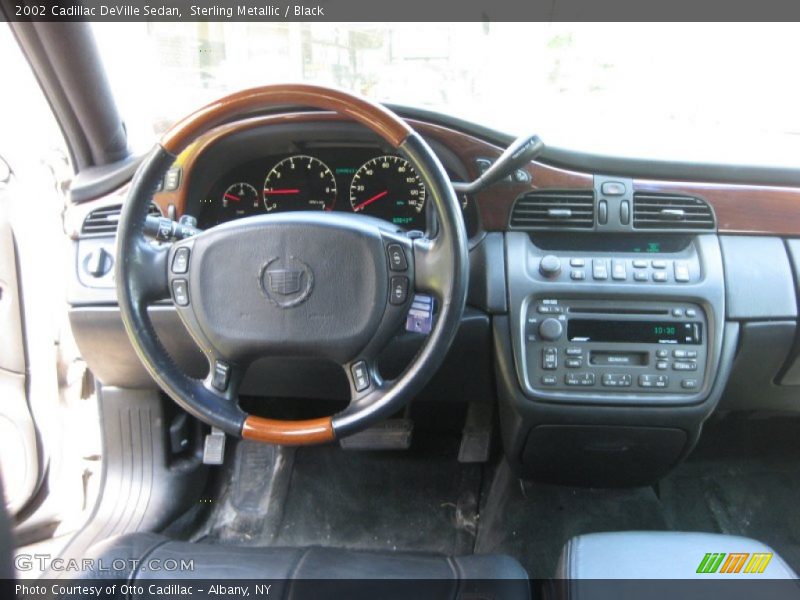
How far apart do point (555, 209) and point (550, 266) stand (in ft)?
0.50

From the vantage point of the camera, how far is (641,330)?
1.68 metres

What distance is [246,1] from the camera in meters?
1.72

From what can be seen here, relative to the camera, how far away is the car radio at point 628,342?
1680mm

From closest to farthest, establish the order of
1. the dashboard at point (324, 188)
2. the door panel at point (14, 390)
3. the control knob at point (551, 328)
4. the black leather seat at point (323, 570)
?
the black leather seat at point (323, 570) < the control knob at point (551, 328) < the dashboard at point (324, 188) < the door panel at point (14, 390)

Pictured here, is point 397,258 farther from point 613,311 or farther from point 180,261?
point 613,311

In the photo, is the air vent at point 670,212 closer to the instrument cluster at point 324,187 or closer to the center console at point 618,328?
the center console at point 618,328

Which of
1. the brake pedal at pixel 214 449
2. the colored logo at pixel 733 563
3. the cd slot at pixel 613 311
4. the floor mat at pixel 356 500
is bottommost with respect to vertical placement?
the floor mat at pixel 356 500

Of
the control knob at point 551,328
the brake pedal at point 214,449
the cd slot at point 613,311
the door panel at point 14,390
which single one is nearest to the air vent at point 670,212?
the cd slot at point 613,311

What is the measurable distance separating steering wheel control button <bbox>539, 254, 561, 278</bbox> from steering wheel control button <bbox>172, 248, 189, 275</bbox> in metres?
0.85

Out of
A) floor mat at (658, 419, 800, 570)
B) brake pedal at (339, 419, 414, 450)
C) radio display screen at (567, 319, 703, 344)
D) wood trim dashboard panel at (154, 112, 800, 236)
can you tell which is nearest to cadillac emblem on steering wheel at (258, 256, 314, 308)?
wood trim dashboard panel at (154, 112, 800, 236)

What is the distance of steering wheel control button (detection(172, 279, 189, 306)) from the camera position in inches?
57.9

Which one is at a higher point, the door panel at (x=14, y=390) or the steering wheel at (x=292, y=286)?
the steering wheel at (x=292, y=286)

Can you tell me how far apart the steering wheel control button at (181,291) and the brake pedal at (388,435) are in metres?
0.91

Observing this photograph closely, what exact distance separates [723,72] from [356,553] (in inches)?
63.1
